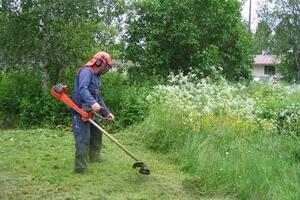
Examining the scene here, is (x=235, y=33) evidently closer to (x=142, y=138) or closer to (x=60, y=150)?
(x=142, y=138)

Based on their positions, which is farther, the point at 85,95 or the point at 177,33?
the point at 177,33

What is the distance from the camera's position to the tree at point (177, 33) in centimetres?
1540

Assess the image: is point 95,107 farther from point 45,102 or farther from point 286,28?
point 286,28

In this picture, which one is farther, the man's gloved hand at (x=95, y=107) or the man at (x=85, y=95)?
the man at (x=85, y=95)

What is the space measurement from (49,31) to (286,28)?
26224 mm

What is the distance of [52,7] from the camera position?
11750 millimetres

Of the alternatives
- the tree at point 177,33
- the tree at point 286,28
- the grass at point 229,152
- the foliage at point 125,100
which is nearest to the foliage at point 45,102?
the foliage at point 125,100

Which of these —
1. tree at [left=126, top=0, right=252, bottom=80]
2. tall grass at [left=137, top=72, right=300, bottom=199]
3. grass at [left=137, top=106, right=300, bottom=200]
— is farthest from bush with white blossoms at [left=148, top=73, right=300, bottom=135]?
tree at [left=126, top=0, right=252, bottom=80]

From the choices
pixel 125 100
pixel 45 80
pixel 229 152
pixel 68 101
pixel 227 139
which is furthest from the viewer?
pixel 45 80

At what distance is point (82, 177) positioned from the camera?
709 centimetres

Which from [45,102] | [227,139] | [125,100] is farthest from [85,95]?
[45,102]

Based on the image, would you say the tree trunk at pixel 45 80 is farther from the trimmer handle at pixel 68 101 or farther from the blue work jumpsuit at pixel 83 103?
the trimmer handle at pixel 68 101

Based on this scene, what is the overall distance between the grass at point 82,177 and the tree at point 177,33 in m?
6.46

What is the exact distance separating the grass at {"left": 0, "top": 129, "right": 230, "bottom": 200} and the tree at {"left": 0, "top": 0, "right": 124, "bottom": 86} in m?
3.22
